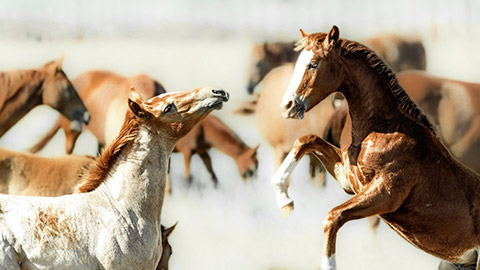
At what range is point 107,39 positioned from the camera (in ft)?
29.3

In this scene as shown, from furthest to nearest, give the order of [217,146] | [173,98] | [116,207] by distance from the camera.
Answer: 1. [217,146]
2. [173,98]
3. [116,207]

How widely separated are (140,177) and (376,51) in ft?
13.2

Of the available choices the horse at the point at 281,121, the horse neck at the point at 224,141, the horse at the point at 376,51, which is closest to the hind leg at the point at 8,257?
the horse at the point at 281,121

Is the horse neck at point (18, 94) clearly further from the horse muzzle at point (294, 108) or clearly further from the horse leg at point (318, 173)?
the horse muzzle at point (294, 108)

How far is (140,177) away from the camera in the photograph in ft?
13.5

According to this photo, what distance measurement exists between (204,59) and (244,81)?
59 centimetres

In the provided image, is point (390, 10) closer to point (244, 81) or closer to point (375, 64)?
point (244, 81)

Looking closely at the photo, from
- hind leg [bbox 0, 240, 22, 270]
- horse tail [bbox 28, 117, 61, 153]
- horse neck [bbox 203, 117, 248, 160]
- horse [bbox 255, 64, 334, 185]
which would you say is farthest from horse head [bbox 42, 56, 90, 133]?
hind leg [bbox 0, 240, 22, 270]

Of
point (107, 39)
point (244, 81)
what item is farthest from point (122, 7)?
point (244, 81)

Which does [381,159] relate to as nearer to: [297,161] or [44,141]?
[297,161]

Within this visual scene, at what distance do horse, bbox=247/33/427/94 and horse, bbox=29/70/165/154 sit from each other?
99cm

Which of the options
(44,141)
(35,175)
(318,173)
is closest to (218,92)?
Result: (35,175)

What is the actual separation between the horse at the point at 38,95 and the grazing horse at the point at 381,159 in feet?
10.1

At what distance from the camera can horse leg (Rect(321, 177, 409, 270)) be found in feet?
13.6
